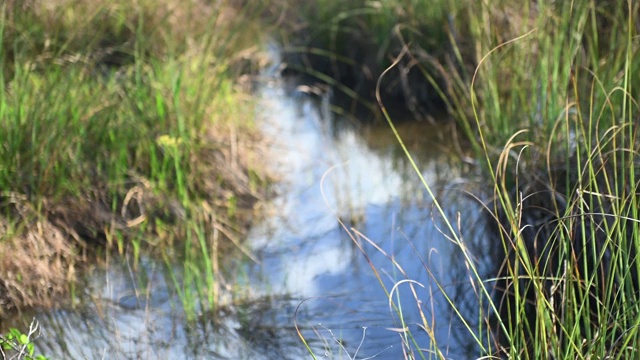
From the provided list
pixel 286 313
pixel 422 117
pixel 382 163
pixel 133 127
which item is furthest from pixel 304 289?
pixel 422 117

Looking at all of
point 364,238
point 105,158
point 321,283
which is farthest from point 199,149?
point 364,238

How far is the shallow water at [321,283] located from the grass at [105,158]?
0.50 feet

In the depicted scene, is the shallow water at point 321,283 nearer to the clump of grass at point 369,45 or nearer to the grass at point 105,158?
the grass at point 105,158

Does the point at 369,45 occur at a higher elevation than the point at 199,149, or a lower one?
higher

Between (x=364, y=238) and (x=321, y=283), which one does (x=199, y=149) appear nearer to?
(x=321, y=283)

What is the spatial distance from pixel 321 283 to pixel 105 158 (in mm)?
1109

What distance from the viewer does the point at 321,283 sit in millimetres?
3473

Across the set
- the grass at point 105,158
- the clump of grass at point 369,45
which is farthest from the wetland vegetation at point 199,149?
the clump of grass at point 369,45

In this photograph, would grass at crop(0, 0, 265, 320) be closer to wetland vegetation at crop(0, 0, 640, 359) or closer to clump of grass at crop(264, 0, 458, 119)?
wetland vegetation at crop(0, 0, 640, 359)

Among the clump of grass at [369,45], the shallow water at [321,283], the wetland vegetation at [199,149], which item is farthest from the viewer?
the clump of grass at [369,45]

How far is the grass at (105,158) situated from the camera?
137 inches

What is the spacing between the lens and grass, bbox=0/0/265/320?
137 inches

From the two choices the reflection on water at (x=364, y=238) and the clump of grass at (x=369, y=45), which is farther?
the clump of grass at (x=369, y=45)

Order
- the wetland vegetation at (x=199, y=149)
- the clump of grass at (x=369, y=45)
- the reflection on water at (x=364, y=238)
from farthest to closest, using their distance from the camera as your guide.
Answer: the clump of grass at (x=369, y=45) → the wetland vegetation at (x=199, y=149) → the reflection on water at (x=364, y=238)
